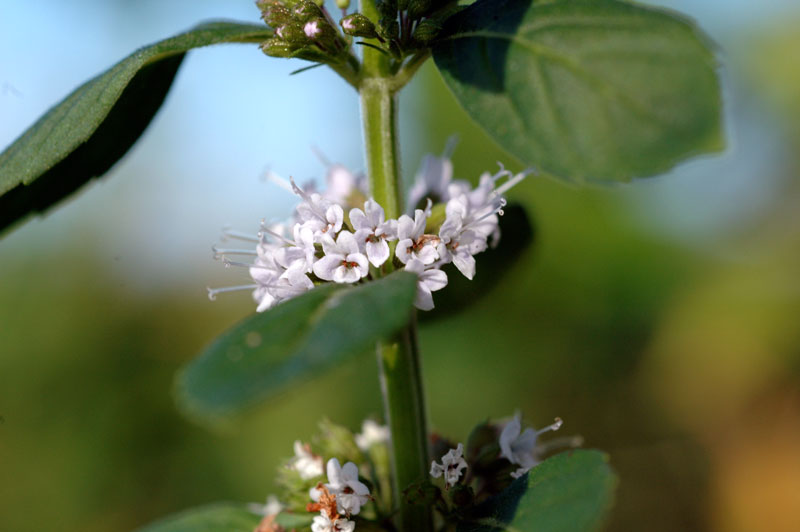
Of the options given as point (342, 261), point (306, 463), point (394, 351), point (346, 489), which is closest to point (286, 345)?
point (342, 261)

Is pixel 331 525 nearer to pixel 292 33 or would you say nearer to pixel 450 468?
pixel 450 468

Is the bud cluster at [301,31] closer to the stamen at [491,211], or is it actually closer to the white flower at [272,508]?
the stamen at [491,211]

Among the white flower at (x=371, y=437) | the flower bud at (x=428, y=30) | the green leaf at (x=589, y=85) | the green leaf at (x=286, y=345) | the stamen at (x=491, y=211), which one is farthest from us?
the white flower at (x=371, y=437)

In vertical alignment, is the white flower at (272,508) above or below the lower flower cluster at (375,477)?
below

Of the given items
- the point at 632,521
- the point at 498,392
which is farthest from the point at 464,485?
the point at 632,521

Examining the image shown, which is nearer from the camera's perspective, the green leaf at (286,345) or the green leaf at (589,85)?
the green leaf at (286,345)

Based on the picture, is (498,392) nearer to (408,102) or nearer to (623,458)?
(623,458)

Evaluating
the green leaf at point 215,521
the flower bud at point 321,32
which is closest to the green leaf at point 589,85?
the flower bud at point 321,32
